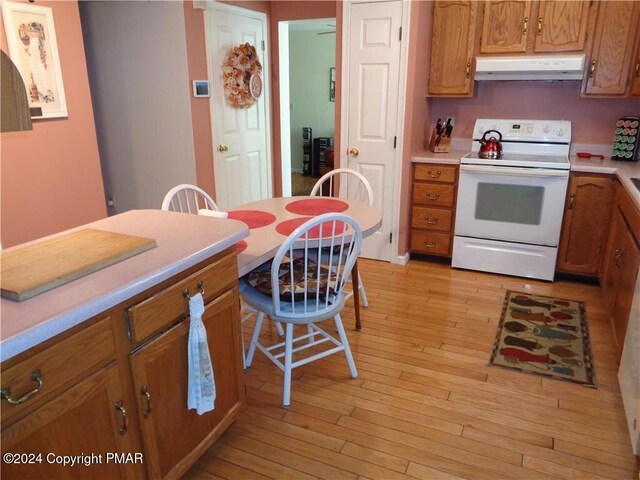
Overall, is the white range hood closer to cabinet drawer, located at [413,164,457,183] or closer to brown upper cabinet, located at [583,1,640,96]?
brown upper cabinet, located at [583,1,640,96]

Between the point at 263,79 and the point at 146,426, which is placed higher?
the point at 263,79

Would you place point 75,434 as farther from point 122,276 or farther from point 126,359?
point 122,276

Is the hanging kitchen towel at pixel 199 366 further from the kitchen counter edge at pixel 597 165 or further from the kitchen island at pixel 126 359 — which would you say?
the kitchen counter edge at pixel 597 165

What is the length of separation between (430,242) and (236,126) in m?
1.99

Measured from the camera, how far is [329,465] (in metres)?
1.82

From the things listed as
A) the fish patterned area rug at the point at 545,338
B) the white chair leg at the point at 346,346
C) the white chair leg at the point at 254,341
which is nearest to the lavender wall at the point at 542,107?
the fish patterned area rug at the point at 545,338

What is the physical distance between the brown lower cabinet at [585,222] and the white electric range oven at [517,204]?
0.21 ft

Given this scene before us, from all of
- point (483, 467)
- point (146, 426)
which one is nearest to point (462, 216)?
point (483, 467)

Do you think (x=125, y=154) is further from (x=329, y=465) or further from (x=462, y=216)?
(x=329, y=465)

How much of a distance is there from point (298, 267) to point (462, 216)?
5.71 feet

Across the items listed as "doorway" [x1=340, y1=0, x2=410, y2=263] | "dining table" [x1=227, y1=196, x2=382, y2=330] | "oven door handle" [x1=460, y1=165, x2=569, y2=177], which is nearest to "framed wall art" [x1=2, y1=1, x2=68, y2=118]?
"dining table" [x1=227, y1=196, x2=382, y2=330]

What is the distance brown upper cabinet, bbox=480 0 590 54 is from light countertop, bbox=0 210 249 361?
2764mm

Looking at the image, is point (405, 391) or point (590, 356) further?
point (590, 356)

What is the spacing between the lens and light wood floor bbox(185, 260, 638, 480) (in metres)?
1.81
